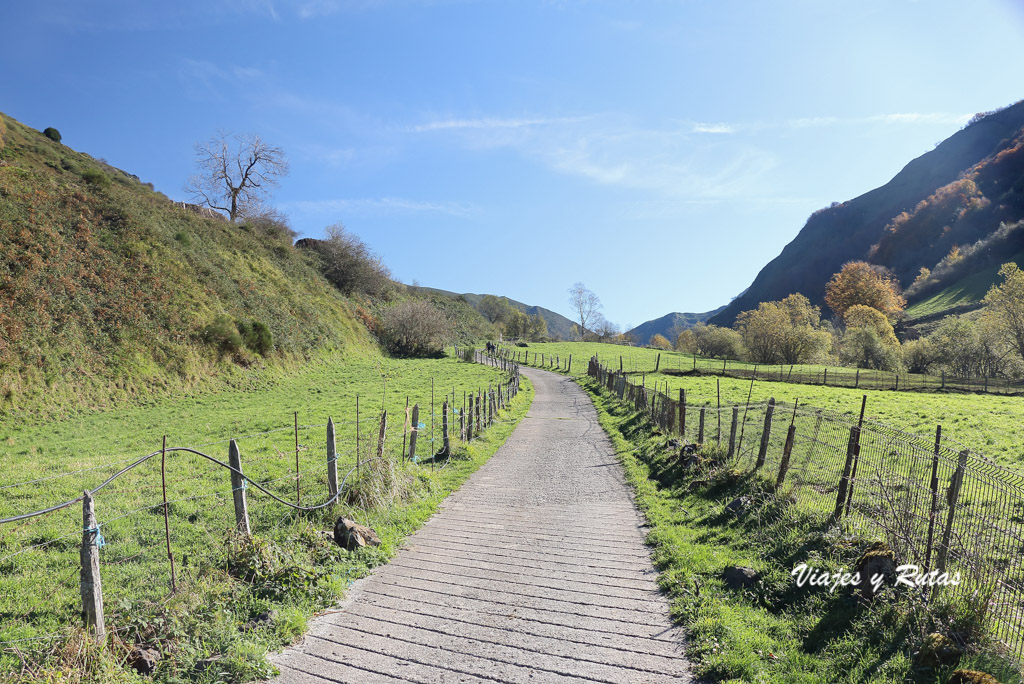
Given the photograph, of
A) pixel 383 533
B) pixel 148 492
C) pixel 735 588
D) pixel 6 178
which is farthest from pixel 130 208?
pixel 735 588

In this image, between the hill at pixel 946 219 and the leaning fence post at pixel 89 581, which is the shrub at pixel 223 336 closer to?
the leaning fence post at pixel 89 581

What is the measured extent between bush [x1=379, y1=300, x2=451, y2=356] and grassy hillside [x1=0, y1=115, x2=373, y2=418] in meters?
8.22

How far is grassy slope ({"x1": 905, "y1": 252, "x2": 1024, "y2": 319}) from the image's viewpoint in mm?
99375

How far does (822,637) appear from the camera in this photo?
5.05m

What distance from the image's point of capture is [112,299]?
26.2m

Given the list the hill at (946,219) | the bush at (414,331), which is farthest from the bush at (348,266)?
the hill at (946,219)

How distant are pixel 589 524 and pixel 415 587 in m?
3.93

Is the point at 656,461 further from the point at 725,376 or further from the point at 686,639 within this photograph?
the point at 725,376

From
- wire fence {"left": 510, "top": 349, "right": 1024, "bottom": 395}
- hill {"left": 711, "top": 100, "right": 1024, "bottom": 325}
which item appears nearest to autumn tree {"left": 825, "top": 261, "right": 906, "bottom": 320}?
hill {"left": 711, "top": 100, "right": 1024, "bottom": 325}

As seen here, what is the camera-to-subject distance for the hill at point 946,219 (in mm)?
122938

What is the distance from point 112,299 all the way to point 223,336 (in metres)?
5.53

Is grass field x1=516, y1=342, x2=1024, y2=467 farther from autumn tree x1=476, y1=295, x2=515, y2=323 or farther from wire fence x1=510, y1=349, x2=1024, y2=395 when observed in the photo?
autumn tree x1=476, y1=295, x2=515, y2=323

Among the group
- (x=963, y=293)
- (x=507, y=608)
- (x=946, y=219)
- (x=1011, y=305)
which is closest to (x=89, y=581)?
(x=507, y=608)

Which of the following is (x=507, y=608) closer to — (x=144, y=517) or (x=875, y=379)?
(x=144, y=517)
